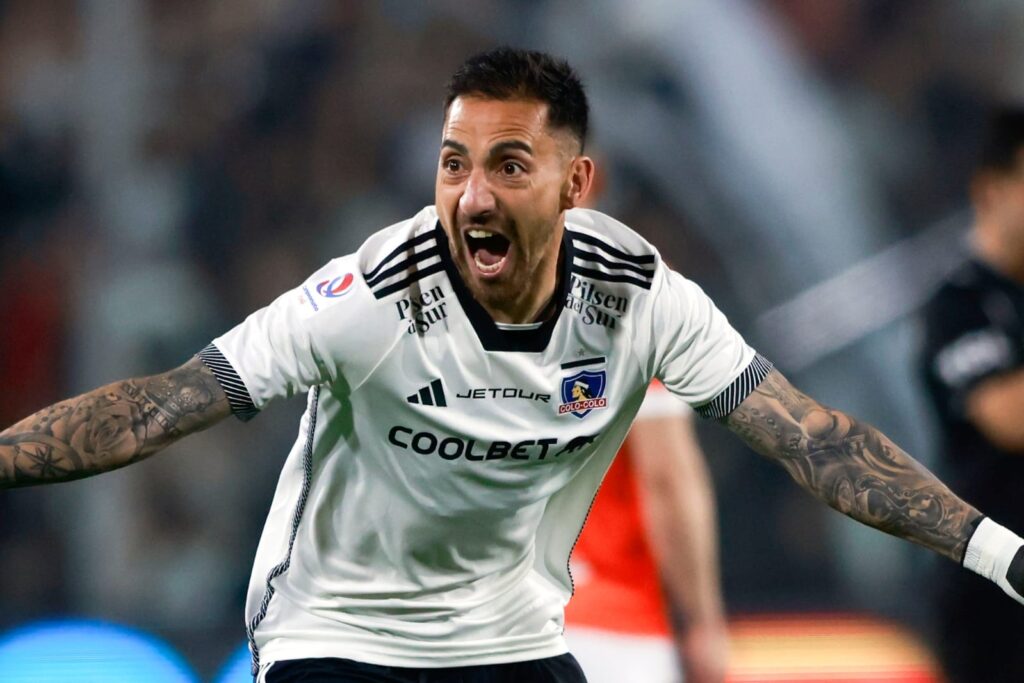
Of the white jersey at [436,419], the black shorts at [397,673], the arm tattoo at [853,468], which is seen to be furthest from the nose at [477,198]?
the black shorts at [397,673]

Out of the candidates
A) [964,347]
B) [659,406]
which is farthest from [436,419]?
[964,347]

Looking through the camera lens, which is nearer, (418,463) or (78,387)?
(418,463)

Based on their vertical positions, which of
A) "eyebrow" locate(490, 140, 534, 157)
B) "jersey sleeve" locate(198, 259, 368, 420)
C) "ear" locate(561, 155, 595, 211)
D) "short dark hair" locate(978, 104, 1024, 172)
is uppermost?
"short dark hair" locate(978, 104, 1024, 172)

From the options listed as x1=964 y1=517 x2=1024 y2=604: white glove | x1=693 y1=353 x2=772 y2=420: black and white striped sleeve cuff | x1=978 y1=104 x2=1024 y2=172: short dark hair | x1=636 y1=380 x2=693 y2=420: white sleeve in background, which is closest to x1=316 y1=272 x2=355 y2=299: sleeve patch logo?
x1=693 y1=353 x2=772 y2=420: black and white striped sleeve cuff

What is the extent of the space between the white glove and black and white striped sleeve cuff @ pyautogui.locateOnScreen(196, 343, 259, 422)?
1.33 m

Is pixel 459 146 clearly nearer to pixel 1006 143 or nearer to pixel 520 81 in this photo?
pixel 520 81

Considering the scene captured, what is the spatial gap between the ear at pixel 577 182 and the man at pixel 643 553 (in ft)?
3.22

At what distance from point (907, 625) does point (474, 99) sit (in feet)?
12.9

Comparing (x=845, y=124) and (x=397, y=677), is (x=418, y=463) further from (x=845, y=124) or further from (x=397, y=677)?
(x=845, y=124)

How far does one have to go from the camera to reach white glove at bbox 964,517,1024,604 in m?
2.40

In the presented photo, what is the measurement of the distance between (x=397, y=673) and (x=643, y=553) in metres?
1.25

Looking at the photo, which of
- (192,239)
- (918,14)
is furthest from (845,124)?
(192,239)

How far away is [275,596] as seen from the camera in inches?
105

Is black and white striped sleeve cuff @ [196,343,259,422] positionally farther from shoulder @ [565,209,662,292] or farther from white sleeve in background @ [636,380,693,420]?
white sleeve in background @ [636,380,693,420]
